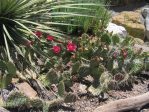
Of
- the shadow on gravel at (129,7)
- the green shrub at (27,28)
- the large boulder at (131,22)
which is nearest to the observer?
the green shrub at (27,28)

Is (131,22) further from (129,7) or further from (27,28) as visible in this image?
(27,28)

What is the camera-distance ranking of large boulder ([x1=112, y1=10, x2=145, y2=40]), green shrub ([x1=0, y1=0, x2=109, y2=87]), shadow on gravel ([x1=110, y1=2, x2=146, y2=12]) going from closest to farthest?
green shrub ([x1=0, y1=0, x2=109, y2=87])
large boulder ([x1=112, y1=10, x2=145, y2=40])
shadow on gravel ([x1=110, y1=2, x2=146, y2=12])

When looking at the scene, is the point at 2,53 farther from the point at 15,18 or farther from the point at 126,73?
the point at 126,73

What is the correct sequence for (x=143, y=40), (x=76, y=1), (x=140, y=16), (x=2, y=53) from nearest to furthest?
(x=2, y=53)
(x=76, y=1)
(x=143, y=40)
(x=140, y=16)

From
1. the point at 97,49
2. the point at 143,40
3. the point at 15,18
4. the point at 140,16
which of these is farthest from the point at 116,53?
the point at 140,16

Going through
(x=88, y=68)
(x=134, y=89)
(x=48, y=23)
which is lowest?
(x=134, y=89)

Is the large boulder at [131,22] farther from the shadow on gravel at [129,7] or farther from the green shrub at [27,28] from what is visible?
the green shrub at [27,28]

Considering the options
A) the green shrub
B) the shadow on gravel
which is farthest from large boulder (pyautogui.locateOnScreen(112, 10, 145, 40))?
the green shrub

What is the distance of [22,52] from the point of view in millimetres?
5102

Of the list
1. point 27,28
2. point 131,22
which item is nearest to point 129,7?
point 131,22

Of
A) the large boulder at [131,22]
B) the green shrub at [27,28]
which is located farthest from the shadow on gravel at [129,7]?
the green shrub at [27,28]

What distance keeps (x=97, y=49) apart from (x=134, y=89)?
0.63 meters

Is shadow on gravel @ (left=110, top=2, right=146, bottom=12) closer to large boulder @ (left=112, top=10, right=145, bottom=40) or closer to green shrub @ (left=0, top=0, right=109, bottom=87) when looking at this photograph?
large boulder @ (left=112, top=10, right=145, bottom=40)

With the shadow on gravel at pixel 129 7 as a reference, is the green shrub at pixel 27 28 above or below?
above
